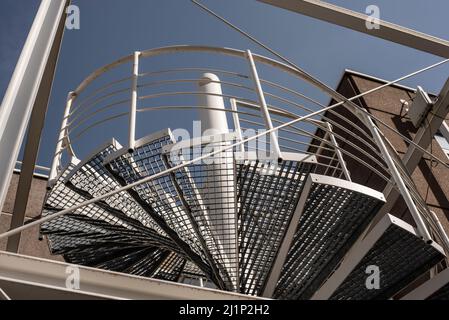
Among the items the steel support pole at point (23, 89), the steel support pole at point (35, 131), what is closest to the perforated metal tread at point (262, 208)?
the steel support pole at point (23, 89)

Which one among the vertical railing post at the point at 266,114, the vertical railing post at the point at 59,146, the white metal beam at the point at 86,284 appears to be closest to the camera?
the white metal beam at the point at 86,284

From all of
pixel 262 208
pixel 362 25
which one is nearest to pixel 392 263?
pixel 262 208

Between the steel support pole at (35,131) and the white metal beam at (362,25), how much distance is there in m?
1.62

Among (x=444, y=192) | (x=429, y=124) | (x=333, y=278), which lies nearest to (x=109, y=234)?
(x=333, y=278)

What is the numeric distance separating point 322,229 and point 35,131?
2348 millimetres

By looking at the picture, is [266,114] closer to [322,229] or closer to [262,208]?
[262,208]

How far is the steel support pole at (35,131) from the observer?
4086 mm

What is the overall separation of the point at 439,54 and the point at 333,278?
2091 mm

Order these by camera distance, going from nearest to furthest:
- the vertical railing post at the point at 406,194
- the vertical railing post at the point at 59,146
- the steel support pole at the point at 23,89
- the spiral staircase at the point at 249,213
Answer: the steel support pole at the point at 23,89 < the vertical railing post at the point at 406,194 < the spiral staircase at the point at 249,213 < the vertical railing post at the point at 59,146

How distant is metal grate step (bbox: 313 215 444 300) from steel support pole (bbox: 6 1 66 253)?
8.05 ft

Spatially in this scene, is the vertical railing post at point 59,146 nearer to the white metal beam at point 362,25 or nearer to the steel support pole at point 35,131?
the steel support pole at point 35,131

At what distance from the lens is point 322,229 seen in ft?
12.5

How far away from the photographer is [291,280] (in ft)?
13.8
